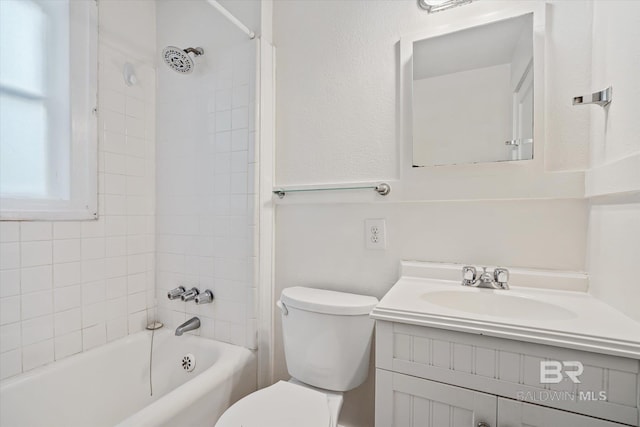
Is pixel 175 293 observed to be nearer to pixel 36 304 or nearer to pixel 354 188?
pixel 36 304

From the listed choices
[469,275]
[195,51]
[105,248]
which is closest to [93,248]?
[105,248]

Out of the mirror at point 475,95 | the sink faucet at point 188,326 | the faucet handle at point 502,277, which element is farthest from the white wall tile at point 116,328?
the faucet handle at point 502,277

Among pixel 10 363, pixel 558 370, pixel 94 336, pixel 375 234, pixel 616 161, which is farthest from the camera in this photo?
pixel 94 336

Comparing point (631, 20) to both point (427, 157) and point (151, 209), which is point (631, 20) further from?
point (151, 209)

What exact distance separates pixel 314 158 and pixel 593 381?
124cm

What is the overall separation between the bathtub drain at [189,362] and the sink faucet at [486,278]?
4.48 feet

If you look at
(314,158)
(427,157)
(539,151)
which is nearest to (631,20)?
(539,151)

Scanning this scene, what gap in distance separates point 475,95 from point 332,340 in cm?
112

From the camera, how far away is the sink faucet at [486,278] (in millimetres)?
1083

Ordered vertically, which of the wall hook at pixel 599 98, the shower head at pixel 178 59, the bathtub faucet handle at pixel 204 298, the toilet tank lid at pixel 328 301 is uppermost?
the shower head at pixel 178 59

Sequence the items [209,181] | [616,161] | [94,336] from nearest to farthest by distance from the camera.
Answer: [616,161] → [94,336] → [209,181]

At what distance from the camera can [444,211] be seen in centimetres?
124

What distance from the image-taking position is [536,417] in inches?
29.2

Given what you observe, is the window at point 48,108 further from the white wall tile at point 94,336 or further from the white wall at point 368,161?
the white wall at point 368,161
